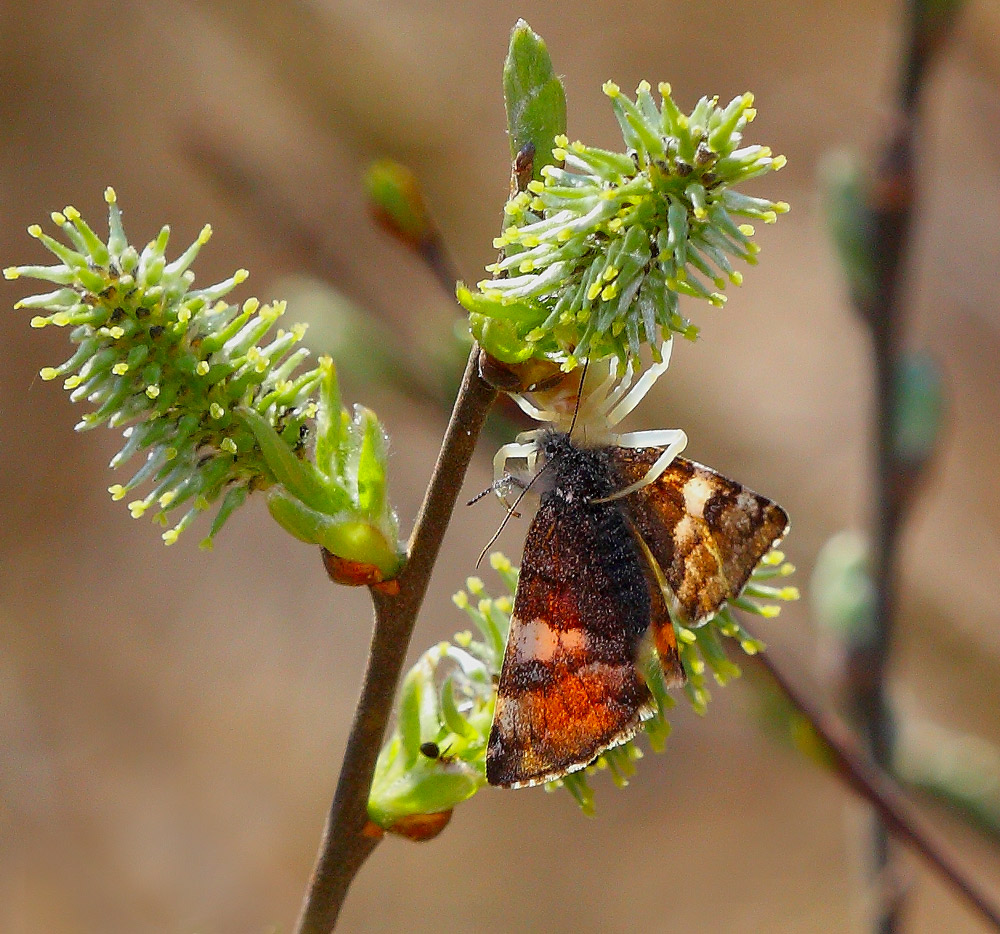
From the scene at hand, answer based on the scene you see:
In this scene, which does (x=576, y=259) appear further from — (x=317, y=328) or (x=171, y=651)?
(x=171, y=651)

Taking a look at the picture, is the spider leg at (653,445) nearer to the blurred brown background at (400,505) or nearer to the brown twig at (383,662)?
the brown twig at (383,662)

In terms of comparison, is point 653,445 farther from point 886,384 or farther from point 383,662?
point 886,384

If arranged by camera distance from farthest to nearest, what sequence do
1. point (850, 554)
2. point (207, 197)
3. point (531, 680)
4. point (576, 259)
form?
1. point (207, 197)
2. point (850, 554)
3. point (531, 680)
4. point (576, 259)

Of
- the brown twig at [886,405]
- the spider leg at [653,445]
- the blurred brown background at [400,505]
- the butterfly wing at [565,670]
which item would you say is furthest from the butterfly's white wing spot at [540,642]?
the blurred brown background at [400,505]

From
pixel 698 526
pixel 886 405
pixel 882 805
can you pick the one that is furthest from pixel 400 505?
pixel 698 526

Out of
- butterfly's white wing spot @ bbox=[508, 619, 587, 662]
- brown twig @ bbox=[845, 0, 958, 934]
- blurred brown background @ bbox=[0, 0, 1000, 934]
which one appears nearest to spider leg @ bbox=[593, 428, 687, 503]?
butterfly's white wing spot @ bbox=[508, 619, 587, 662]

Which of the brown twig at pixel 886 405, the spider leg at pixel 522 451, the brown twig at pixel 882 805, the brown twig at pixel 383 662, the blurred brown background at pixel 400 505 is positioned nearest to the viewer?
the brown twig at pixel 383 662

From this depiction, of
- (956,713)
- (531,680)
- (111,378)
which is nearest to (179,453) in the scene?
(111,378)
